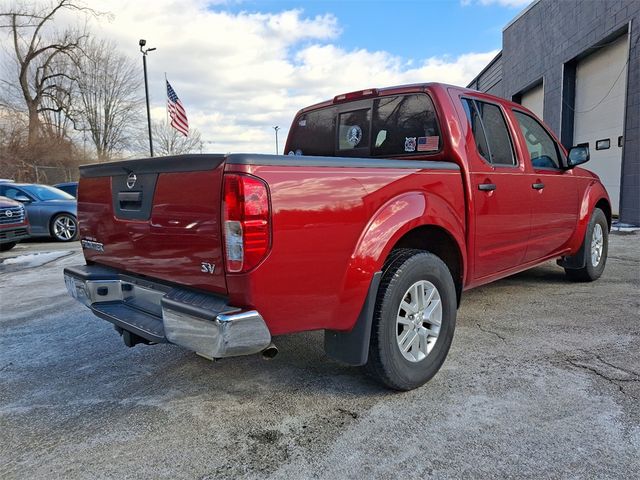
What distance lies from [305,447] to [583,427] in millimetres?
1410

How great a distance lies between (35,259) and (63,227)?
2957 mm

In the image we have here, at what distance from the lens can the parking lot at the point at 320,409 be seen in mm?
2172

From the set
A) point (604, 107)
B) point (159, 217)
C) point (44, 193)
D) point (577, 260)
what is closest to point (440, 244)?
point (159, 217)

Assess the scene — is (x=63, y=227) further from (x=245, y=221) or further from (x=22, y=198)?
(x=245, y=221)

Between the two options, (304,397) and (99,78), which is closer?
(304,397)

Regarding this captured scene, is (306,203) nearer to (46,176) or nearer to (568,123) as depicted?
(568,123)

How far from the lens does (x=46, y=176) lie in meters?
26.0

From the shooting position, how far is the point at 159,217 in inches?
97.3

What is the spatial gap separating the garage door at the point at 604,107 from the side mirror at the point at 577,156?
830 cm

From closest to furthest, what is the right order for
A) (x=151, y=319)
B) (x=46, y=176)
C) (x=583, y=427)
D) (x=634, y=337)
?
1. (x=583, y=427)
2. (x=151, y=319)
3. (x=634, y=337)
4. (x=46, y=176)

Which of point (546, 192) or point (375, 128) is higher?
point (375, 128)

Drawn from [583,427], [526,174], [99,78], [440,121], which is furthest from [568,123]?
[99,78]

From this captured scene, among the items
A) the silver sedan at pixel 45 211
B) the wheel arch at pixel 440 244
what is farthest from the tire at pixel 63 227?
the wheel arch at pixel 440 244

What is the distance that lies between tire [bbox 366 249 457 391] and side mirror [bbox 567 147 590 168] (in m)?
2.54
